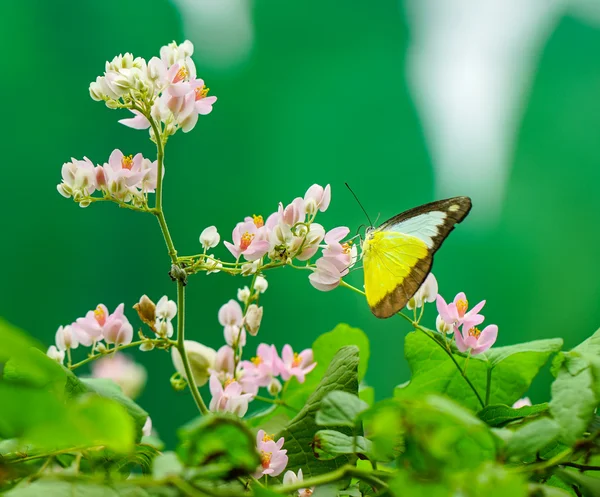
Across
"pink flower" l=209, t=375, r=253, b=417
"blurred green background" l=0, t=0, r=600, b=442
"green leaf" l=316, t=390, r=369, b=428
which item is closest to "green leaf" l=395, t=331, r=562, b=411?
"pink flower" l=209, t=375, r=253, b=417

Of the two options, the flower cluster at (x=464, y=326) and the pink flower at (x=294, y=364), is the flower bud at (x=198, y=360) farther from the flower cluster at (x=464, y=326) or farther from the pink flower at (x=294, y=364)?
the flower cluster at (x=464, y=326)

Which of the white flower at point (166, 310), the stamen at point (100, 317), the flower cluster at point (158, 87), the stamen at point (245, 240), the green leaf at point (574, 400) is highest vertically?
the flower cluster at point (158, 87)

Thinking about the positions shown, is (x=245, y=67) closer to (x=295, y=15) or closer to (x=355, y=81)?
(x=295, y=15)

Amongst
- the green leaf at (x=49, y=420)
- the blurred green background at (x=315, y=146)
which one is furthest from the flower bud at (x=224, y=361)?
the blurred green background at (x=315, y=146)

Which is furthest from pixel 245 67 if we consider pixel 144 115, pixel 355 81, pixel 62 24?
pixel 144 115

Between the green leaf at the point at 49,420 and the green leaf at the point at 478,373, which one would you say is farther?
the green leaf at the point at 478,373

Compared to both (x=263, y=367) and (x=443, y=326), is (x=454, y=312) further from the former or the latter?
(x=263, y=367)

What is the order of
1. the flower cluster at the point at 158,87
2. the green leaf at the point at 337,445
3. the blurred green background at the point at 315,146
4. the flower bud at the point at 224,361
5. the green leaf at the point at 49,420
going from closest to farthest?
the green leaf at the point at 49,420
the green leaf at the point at 337,445
the flower cluster at the point at 158,87
the flower bud at the point at 224,361
the blurred green background at the point at 315,146

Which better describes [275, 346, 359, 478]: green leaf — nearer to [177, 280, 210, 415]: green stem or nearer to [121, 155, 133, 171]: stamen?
[177, 280, 210, 415]: green stem
